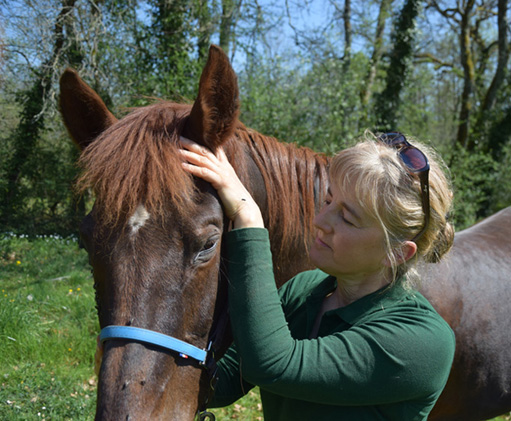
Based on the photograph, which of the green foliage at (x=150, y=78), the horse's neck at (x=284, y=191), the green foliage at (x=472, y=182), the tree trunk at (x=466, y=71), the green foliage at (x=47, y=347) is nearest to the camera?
the horse's neck at (x=284, y=191)

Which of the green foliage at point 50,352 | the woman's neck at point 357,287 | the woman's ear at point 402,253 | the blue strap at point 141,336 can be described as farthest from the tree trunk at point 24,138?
the woman's ear at point 402,253

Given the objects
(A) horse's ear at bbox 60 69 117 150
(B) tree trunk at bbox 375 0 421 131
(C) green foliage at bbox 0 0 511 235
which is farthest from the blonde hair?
(B) tree trunk at bbox 375 0 421 131

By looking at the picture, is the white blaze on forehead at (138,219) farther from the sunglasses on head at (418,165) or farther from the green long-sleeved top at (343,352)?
the sunglasses on head at (418,165)

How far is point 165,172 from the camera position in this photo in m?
1.42

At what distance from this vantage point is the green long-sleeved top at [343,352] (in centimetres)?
120

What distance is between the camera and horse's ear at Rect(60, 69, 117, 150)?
5.82 feet

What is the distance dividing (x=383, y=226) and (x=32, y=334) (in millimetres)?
4152

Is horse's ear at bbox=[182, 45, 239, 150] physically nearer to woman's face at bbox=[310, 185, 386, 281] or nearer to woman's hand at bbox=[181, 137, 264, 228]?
woman's hand at bbox=[181, 137, 264, 228]

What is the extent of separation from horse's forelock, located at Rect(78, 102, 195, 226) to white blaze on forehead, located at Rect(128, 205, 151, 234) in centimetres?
2

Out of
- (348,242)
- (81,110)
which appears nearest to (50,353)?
(81,110)

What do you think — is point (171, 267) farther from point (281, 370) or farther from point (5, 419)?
point (5, 419)

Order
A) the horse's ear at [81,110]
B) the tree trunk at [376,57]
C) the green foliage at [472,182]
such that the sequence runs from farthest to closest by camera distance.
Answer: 1. the tree trunk at [376,57]
2. the green foliage at [472,182]
3. the horse's ear at [81,110]

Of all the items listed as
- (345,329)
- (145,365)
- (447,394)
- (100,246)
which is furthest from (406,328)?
(447,394)

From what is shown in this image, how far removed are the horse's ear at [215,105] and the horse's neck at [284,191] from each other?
20 centimetres
